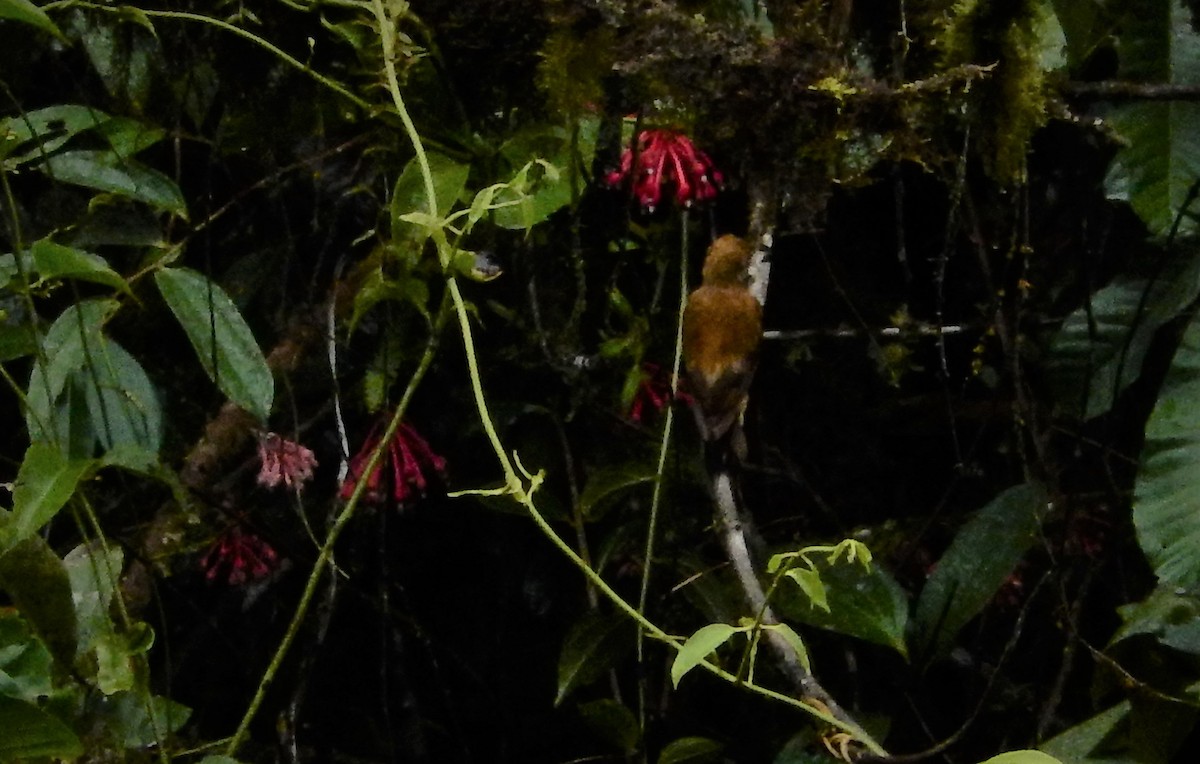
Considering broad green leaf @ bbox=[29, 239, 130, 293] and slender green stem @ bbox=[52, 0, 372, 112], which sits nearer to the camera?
broad green leaf @ bbox=[29, 239, 130, 293]

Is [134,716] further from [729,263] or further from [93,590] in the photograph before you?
[729,263]

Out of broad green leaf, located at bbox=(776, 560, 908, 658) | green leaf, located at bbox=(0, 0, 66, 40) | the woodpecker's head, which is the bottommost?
broad green leaf, located at bbox=(776, 560, 908, 658)

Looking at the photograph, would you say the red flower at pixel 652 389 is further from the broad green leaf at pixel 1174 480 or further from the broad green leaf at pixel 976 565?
the broad green leaf at pixel 1174 480

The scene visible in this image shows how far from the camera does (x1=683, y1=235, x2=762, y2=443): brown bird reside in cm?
110

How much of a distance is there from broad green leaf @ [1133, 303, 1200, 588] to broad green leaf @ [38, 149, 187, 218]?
93 centimetres

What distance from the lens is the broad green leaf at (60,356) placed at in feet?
3.63

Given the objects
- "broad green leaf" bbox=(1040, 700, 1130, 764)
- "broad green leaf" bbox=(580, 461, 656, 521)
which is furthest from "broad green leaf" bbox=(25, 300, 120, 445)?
"broad green leaf" bbox=(1040, 700, 1130, 764)

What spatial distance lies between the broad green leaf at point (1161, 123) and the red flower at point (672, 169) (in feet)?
1.25

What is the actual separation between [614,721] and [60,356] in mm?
667

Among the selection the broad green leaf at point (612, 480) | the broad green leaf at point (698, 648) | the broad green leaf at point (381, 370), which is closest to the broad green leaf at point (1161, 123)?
the broad green leaf at point (612, 480)

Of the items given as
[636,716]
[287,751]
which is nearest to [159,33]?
[287,751]

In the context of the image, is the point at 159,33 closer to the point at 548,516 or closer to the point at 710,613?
the point at 548,516

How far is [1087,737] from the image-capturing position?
1063 mm

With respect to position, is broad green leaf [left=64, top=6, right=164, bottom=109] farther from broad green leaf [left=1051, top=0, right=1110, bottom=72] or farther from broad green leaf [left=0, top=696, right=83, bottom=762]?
broad green leaf [left=1051, top=0, right=1110, bottom=72]
